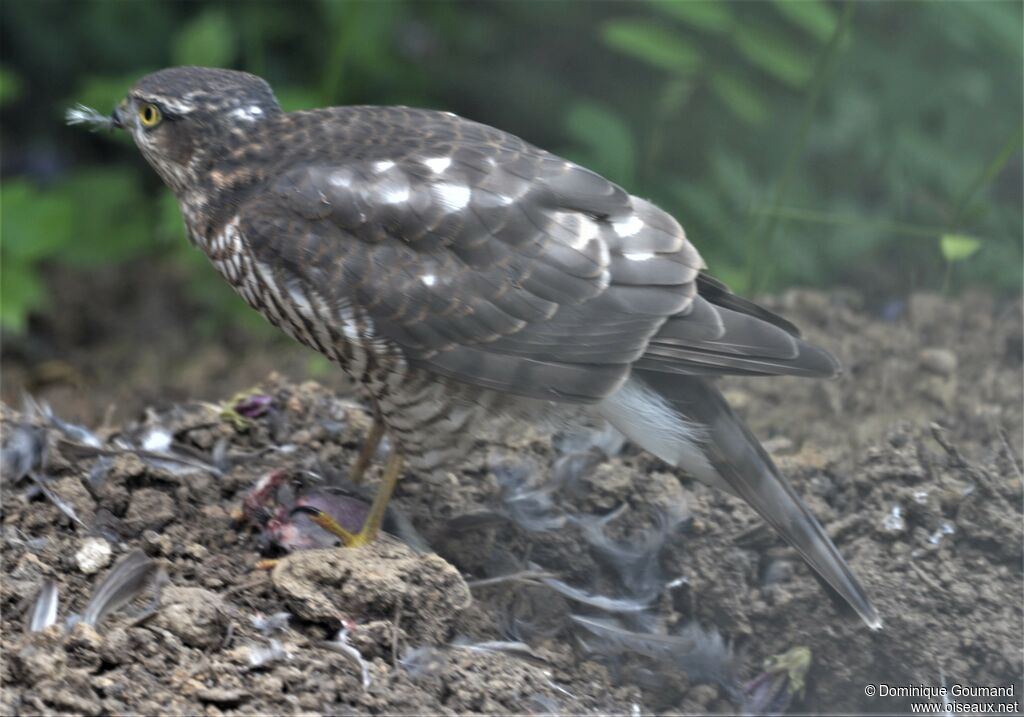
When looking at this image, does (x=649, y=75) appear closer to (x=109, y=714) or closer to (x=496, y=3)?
(x=496, y=3)

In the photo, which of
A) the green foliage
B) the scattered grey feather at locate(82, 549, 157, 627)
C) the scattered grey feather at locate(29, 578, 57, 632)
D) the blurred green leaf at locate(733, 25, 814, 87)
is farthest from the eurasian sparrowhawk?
the blurred green leaf at locate(733, 25, 814, 87)

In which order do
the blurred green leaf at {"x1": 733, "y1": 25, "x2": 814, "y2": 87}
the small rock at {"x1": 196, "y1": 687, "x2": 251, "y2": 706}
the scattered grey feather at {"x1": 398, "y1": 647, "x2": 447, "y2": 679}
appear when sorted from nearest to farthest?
the small rock at {"x1": 196, "y1": 687, "x2": 251, "y2": 706}, the scattered grey feather at {"x1": 398, "y1": 647, "x2": 447, "y2": 679}, the blurred green leaf at {"x1": 733, "y1": 25, "x2": 814, "y2": 87}

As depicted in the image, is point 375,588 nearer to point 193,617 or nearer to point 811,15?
point 193,617

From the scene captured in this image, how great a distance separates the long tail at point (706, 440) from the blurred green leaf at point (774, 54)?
2.39 meters

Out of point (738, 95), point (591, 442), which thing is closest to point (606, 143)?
point (738, 95)

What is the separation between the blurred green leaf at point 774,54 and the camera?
5344mm

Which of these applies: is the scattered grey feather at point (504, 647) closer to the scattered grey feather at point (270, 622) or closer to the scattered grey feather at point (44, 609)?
the scattered grey feather at point (270, 622)

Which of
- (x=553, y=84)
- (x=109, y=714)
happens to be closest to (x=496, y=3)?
(x=553, y=84)

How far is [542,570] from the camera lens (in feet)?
11.6

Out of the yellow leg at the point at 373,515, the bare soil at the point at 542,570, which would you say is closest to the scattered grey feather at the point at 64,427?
the bare soil at the point at 542,570

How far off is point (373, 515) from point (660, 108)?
10.3 feet

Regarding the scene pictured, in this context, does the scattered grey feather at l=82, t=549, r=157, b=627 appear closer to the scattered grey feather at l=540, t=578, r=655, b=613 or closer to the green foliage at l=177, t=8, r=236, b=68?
the scattered grey feather at l=540, t=578, r=655, b=613

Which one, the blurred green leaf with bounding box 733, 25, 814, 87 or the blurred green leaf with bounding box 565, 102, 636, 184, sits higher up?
the blurred green leaf with bounding box 733, 25, 814, 87

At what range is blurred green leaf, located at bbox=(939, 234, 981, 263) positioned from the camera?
4.11 meters
